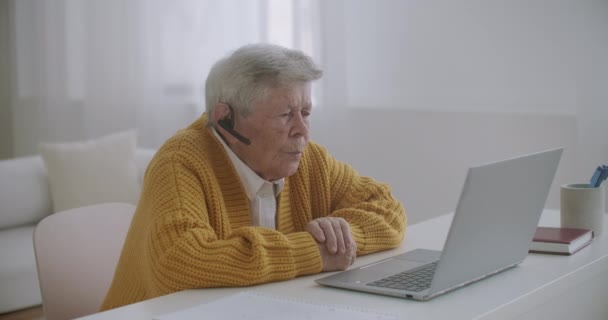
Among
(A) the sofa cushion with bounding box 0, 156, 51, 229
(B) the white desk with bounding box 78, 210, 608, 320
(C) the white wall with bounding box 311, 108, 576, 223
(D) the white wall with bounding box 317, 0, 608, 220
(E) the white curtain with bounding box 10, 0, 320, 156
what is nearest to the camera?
(B) the white desk with bounding box 78, 210, 608, 320

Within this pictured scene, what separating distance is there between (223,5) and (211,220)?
3467mm

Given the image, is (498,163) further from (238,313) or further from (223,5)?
(223,5)

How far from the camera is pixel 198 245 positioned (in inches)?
59.6

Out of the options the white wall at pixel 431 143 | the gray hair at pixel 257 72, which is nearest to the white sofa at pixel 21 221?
the white wall at pixel 431 143

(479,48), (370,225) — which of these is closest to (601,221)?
(370,225)

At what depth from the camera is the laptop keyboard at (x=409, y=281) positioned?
1.38m

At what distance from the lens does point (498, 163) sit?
1304mm

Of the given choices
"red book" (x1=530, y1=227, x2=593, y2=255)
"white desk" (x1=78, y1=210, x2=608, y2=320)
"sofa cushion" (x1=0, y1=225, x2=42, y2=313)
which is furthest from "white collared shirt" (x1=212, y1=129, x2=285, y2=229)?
"sofa cushion" (x1=0, y1=225, x2=42, y2=313)

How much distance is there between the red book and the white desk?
0.02 m

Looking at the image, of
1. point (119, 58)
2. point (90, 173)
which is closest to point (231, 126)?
point (90, 173)

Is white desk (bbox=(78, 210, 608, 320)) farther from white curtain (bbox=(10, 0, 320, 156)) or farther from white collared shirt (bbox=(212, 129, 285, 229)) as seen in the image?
white curtain (bbox=(10, 0, 320, 156))

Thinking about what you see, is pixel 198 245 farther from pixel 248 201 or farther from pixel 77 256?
pixel 77 256

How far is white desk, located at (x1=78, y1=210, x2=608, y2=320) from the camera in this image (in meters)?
1.29

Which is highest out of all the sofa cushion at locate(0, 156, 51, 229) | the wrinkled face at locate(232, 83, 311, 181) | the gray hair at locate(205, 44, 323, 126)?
the gray hair at locate(205, 44, 323, 126)
